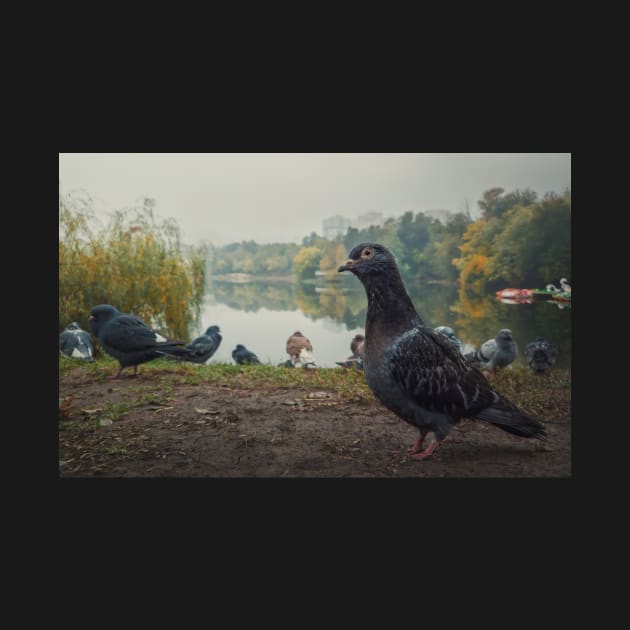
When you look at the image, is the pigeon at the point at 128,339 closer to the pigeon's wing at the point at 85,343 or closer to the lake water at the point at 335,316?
the pigeon's wing at the point at 85,343

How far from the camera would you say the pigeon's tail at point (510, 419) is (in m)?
4.49

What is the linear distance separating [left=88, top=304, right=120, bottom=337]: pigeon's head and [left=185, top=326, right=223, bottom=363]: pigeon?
2.57 ft

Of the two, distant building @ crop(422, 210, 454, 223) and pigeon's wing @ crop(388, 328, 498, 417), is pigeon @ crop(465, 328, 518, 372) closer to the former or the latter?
pigeon's wing @ crop(388, 328, 498, 417)

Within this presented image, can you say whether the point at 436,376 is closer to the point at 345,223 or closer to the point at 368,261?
the point at 368,261

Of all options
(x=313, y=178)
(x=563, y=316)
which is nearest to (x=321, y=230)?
(x=313, y=178)

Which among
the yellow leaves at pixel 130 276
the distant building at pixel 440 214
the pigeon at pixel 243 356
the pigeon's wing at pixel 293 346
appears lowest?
the pigeon at pixel 243 356

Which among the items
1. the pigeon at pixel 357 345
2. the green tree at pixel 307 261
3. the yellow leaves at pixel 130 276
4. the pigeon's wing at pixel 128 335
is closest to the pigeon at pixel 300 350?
the pigeon at pixel 357 345

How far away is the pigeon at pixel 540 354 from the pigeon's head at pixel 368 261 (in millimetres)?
1592

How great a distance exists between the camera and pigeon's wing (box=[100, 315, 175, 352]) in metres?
5.50

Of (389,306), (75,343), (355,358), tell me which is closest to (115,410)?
(75,343)

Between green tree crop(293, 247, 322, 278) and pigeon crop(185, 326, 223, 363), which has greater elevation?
green tree crop(293, 247, 322, 278)

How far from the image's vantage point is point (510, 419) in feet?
14.8

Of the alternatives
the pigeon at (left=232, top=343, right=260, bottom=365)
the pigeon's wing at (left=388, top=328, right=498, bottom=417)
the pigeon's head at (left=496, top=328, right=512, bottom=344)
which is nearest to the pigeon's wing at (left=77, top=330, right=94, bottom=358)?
the pigeon at (left=232, top=343, right=260, bottom=365)

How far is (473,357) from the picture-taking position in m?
5.26
